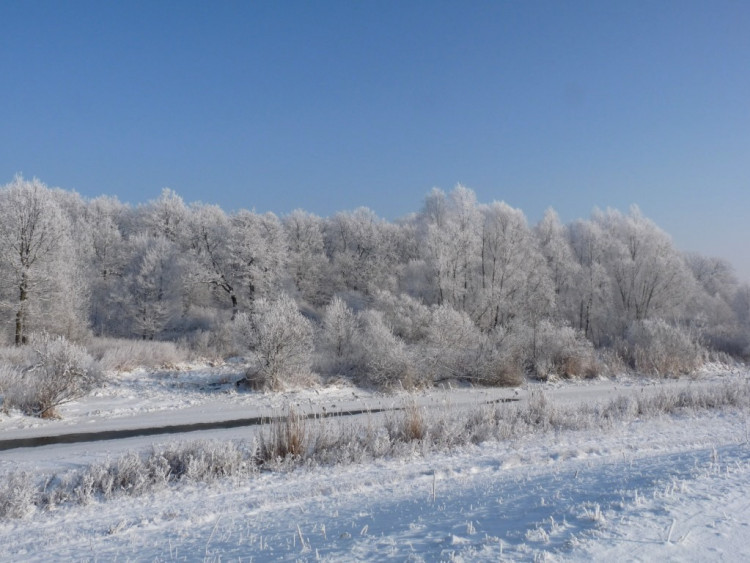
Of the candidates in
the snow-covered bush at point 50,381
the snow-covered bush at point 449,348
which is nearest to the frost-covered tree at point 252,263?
the snow-covered bush at point 449,348

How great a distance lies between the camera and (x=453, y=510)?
5102 mm

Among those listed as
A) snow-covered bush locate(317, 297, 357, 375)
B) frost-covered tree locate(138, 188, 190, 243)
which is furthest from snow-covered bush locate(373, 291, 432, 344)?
frost-covered tree locate(138, 188, 190, 243)

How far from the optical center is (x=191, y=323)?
41.0 m

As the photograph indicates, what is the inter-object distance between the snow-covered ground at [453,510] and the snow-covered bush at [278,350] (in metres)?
8.66

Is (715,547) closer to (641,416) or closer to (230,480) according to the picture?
(230,480)

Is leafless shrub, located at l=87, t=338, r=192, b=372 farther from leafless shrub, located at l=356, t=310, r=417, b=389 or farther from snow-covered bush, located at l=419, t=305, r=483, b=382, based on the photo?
snow-covered bush, located at l=419, t=305, r=483, b=382

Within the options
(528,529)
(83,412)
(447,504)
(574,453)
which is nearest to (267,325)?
(83,412)

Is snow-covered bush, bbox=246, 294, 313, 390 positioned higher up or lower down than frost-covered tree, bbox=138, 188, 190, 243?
lower down

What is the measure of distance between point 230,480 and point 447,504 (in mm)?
3649

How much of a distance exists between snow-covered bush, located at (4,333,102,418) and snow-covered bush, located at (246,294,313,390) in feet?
18.5

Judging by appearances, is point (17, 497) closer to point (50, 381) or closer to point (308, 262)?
point (50, 381)

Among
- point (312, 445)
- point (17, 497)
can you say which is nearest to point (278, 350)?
point (312, 445)

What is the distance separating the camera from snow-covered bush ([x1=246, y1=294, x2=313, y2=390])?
1870 centimetres

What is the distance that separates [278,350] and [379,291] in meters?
15.9
